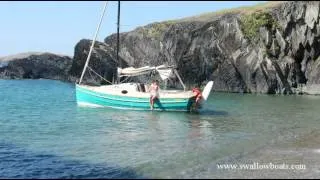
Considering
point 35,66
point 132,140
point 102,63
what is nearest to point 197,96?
point 132,140

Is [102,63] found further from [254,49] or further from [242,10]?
[254,49]

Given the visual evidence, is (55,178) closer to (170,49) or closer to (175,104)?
(175,104)

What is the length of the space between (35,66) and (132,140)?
13906 cm

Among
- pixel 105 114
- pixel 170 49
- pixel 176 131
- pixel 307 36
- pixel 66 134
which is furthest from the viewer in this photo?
pixel 170 49

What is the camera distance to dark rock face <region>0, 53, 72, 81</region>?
512 feet

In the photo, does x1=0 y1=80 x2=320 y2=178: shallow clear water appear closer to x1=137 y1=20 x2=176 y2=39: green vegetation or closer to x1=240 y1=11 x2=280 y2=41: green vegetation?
x1=240 y1=11 x2=280 y2=41: green vegetation

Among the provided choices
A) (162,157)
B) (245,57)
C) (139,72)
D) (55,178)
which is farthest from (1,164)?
(245,57)

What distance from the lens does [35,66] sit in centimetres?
16000

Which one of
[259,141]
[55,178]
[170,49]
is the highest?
→ [55,178]

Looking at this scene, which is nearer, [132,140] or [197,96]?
[132,140]

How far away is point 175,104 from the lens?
4303 centimetres

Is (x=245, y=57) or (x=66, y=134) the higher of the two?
(x=66, y=134)

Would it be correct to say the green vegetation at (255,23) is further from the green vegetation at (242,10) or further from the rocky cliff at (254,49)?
the green vegetation at (242,10)

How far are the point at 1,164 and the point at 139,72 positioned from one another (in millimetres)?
27824
